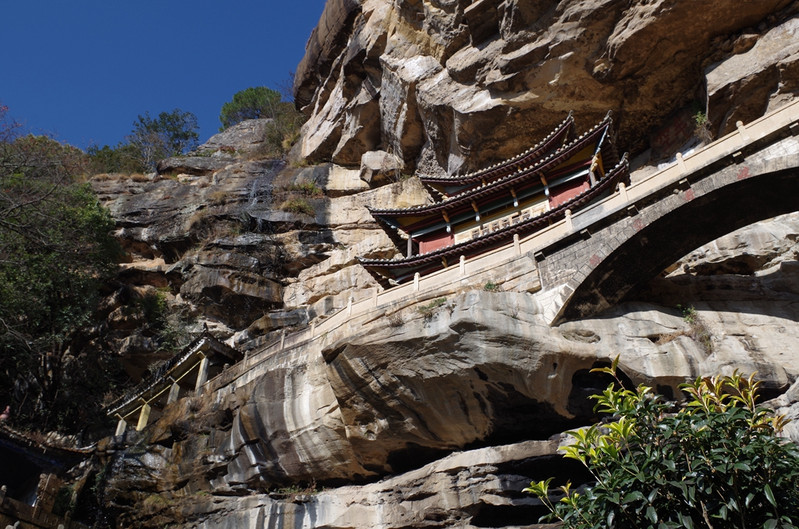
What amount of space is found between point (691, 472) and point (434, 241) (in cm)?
1922

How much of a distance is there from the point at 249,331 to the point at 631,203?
59.7 ft

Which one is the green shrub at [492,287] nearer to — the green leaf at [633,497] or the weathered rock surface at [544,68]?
the green leaf at [633,497]

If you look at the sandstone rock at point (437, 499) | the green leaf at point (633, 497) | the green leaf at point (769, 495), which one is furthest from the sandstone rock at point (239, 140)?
the green leaf at point (769, 495)

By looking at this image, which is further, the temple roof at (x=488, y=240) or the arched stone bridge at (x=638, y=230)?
the temple roof at (x=488, y=240)

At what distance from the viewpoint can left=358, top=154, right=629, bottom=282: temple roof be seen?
21.1 m

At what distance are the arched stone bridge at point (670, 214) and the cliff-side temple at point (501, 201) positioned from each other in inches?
194

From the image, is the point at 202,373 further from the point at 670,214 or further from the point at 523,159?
the point at 670,214

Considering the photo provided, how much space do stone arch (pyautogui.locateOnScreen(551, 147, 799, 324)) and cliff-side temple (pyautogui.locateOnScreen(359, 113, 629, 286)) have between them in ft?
17.5

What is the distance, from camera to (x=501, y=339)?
47.2ft

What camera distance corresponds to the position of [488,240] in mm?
22828

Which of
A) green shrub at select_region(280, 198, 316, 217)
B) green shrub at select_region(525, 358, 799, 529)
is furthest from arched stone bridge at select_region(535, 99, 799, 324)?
green shrub at select_region(280, 198, 316, 217)

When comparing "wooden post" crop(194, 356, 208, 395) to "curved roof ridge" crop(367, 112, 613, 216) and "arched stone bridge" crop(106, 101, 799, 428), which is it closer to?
"arched stone bridge" crop(106, 101, 799, 428)

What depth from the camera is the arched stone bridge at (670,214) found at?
583 inches

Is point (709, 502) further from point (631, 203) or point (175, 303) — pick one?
point (175, 303)
